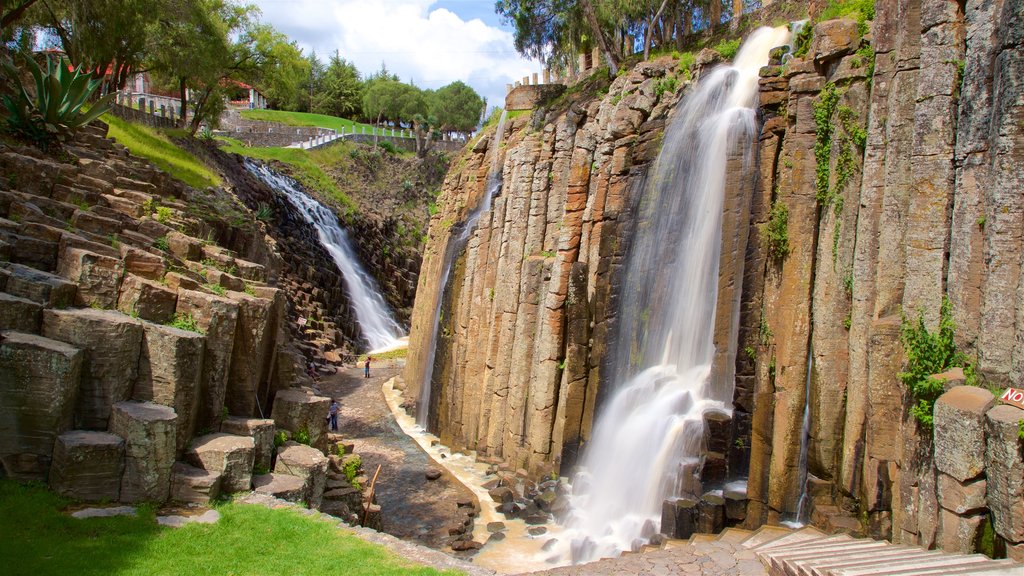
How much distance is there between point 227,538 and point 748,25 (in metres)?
22.6

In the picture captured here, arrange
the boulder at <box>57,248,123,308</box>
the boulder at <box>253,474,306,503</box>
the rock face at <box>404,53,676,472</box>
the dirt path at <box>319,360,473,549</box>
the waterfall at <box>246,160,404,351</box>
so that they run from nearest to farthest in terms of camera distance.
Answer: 1. the boulder at <box>253,474,306,503</box>
2. the boulder at <box>57,248,123,308</box>
3. the dirt path at <box>319,360,473,549</box>
4. the rock face at <box>404,53,676,472</box>
5. the waterfall at <box>246,160,404,351</box>

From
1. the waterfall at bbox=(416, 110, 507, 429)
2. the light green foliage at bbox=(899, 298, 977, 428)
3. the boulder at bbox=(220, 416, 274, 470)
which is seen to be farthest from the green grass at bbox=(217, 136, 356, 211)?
the light green foliage at bbox=(899, 298, 977, 428)

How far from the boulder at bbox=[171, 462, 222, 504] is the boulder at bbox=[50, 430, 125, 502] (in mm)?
Answer: 781

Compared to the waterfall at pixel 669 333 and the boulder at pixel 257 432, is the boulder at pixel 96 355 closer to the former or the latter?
the boulder at pixel 257 432

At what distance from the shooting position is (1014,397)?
946cm

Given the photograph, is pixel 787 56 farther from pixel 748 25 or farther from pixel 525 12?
pixel 525 12

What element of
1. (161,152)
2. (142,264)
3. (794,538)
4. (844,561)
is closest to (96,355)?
(142,264)

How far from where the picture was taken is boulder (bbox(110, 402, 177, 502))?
11.2 m

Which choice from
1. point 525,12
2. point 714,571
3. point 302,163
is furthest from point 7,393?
point 302,163

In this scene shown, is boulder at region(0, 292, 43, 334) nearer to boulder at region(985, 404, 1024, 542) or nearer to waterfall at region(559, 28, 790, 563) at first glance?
waterfall at region(559, 28, 790, 563)

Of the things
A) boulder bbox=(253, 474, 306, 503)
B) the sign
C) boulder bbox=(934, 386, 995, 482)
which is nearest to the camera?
the sign

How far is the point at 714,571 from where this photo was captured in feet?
35.8

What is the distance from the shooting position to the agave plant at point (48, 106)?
63.2ft

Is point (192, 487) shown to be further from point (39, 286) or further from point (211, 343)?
point (39, 286)
